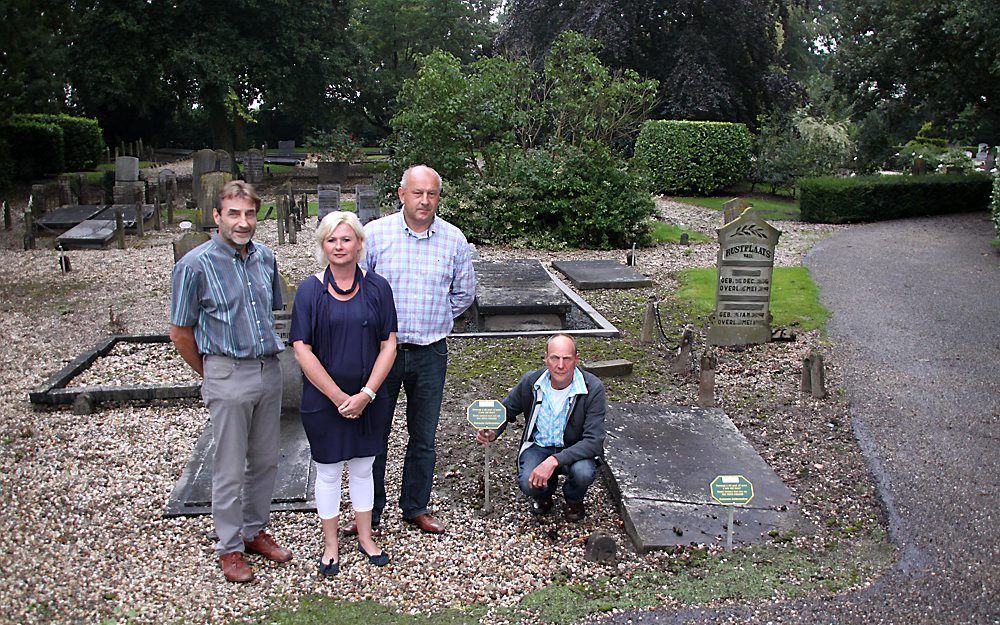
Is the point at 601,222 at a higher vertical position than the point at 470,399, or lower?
higher

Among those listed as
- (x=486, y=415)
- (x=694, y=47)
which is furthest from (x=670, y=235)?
(x=486, y=415)

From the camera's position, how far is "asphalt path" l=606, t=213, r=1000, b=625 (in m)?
4.09

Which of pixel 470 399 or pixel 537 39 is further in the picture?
pixel 537 39

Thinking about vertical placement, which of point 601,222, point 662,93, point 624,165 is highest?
point 662,93

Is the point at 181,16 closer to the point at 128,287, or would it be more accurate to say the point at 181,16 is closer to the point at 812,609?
the point at 128,287

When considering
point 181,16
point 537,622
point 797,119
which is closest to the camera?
point 537,622

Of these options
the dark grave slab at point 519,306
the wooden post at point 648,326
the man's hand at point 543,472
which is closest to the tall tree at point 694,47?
the dark grave slab at point 519,306

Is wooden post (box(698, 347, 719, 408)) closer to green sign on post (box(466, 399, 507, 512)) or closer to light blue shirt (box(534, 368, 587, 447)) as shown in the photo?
light blue shirt (box(534, 368, 587, 447))

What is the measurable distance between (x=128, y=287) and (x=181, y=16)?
18196 mm

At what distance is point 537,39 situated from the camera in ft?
99.1

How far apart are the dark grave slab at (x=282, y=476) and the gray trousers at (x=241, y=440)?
2.16 ft

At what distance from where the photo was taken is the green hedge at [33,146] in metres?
24.3

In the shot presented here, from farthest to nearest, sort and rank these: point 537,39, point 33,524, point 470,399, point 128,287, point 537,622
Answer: point 537,39 → point 128,287 → point 470,399 → point 33,524 → point 537,622

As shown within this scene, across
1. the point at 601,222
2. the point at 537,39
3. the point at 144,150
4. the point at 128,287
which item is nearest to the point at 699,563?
the point at 128,287
